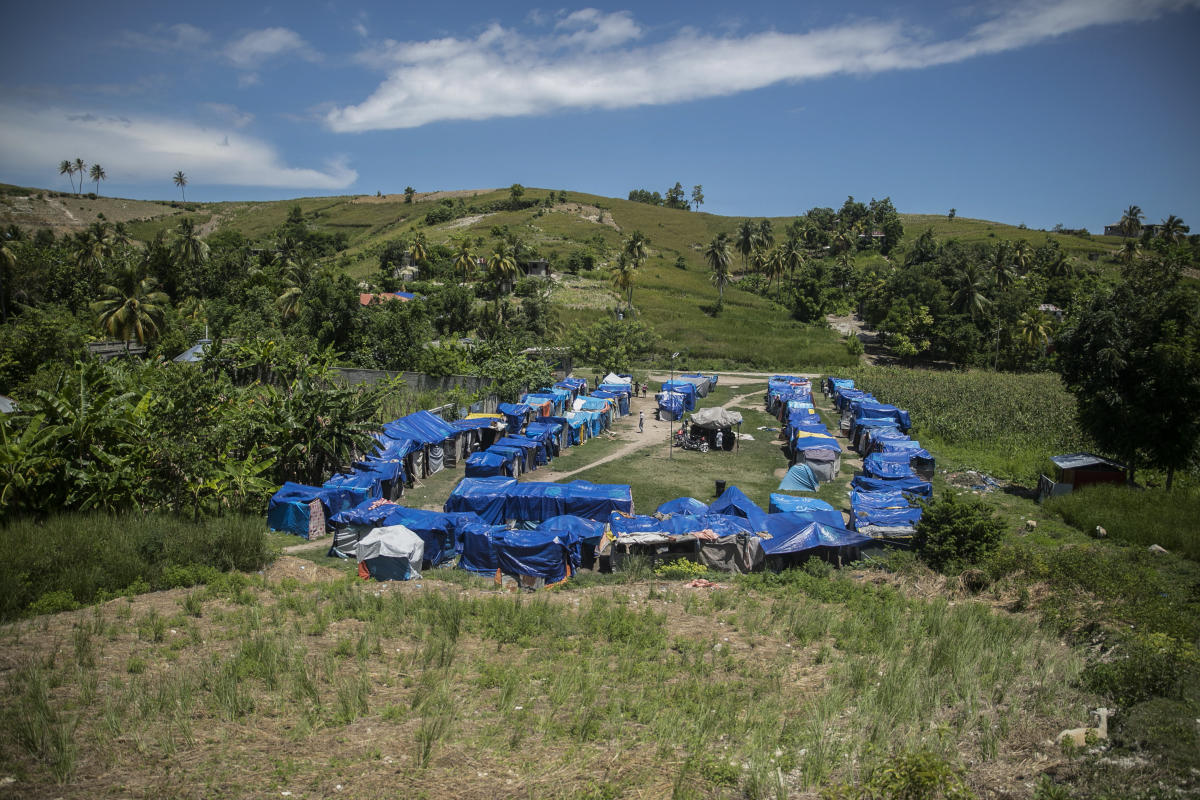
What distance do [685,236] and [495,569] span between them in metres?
122

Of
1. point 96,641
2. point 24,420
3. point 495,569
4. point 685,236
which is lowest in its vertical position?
point 495,569

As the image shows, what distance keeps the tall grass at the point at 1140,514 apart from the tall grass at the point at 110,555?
24.4 metres

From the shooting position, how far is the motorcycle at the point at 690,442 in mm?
33719

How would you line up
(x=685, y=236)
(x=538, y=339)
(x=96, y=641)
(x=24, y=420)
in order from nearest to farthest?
1. (x=96, y=641)
2. (x=24, y=420)
3. (x=538, y=339)
4. (x=685, y=236)

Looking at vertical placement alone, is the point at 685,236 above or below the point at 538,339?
above

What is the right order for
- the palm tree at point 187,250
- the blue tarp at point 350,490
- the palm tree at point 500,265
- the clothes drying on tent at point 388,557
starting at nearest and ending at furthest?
the clothes drying on tent at point 388,557 → the blue tarp at point 350,490 → the palm tree at point 500,265 → the palm tree at point 187,250

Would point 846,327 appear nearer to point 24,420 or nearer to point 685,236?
point 685,236

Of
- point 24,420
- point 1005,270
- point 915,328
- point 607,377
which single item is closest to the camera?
point 24,420

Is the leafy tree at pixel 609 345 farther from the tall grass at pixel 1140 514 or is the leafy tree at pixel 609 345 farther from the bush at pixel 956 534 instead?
the bush at pixel 956 534

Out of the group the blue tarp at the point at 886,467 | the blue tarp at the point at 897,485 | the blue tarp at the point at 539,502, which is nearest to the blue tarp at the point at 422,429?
the blue tarp at the point at 539,502

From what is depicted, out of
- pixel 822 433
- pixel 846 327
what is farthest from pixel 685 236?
pixel 822 433

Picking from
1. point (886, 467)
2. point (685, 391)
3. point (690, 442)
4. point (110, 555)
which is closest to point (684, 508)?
point (886, 467)

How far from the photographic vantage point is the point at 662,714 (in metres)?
9.91

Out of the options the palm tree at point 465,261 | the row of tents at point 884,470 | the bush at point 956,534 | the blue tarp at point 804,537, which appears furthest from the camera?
the palm tree at point 465,261
